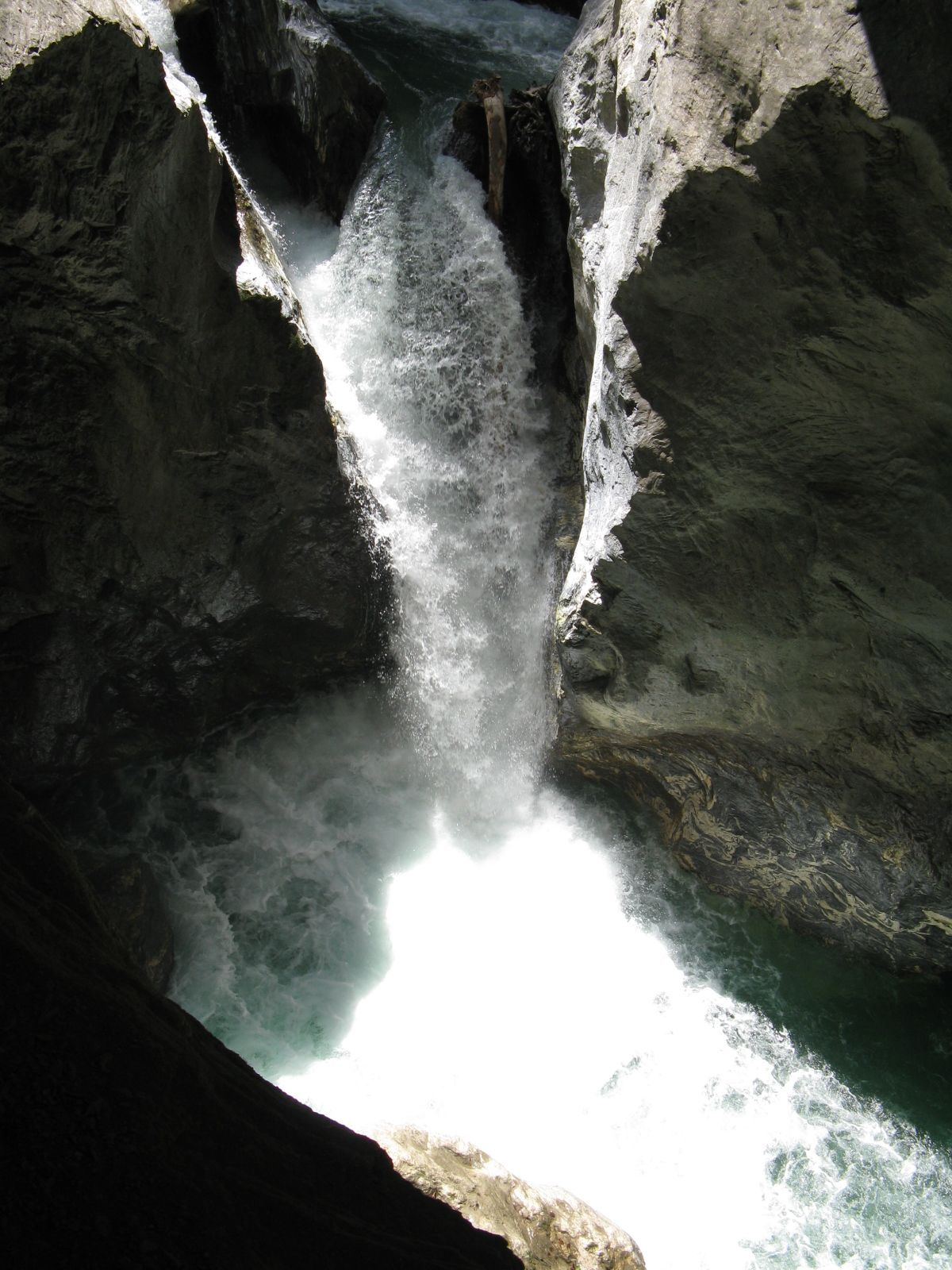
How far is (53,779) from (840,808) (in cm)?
501

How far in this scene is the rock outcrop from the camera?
693cm

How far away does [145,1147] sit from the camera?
2.02 meters

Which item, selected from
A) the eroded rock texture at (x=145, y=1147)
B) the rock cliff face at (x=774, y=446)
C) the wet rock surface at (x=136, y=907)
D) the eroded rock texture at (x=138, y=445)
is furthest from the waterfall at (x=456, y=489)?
the eroded rock texture at (x=145, y=1147)

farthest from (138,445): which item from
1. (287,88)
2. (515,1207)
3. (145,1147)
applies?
(515,1207)

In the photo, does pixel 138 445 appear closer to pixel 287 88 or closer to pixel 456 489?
pixel 456 489

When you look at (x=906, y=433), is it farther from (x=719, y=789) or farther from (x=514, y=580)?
(x=514, y=580)

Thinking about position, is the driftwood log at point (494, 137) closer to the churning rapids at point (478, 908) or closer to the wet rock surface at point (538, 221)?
the wet rock surface at point (538, 221)

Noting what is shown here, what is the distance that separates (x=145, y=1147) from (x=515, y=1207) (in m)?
2.24

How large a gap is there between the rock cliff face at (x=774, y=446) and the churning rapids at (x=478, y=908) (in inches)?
30.2

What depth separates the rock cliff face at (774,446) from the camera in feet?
11.5

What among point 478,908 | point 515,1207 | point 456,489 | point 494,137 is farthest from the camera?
point 494,137

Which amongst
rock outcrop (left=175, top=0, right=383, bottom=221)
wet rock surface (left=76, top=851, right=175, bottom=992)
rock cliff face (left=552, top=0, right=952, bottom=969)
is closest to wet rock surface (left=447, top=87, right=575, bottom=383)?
rock cliff face (left=552, top=0, right=952, bottom=969)

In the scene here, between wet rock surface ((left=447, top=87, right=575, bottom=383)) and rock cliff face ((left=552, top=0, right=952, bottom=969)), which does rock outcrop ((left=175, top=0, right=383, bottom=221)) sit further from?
rock cliff face ((left=552, top=0, right=952, bottom=969))

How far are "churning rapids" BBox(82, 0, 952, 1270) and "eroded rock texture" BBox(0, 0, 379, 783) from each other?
0.51 meters
